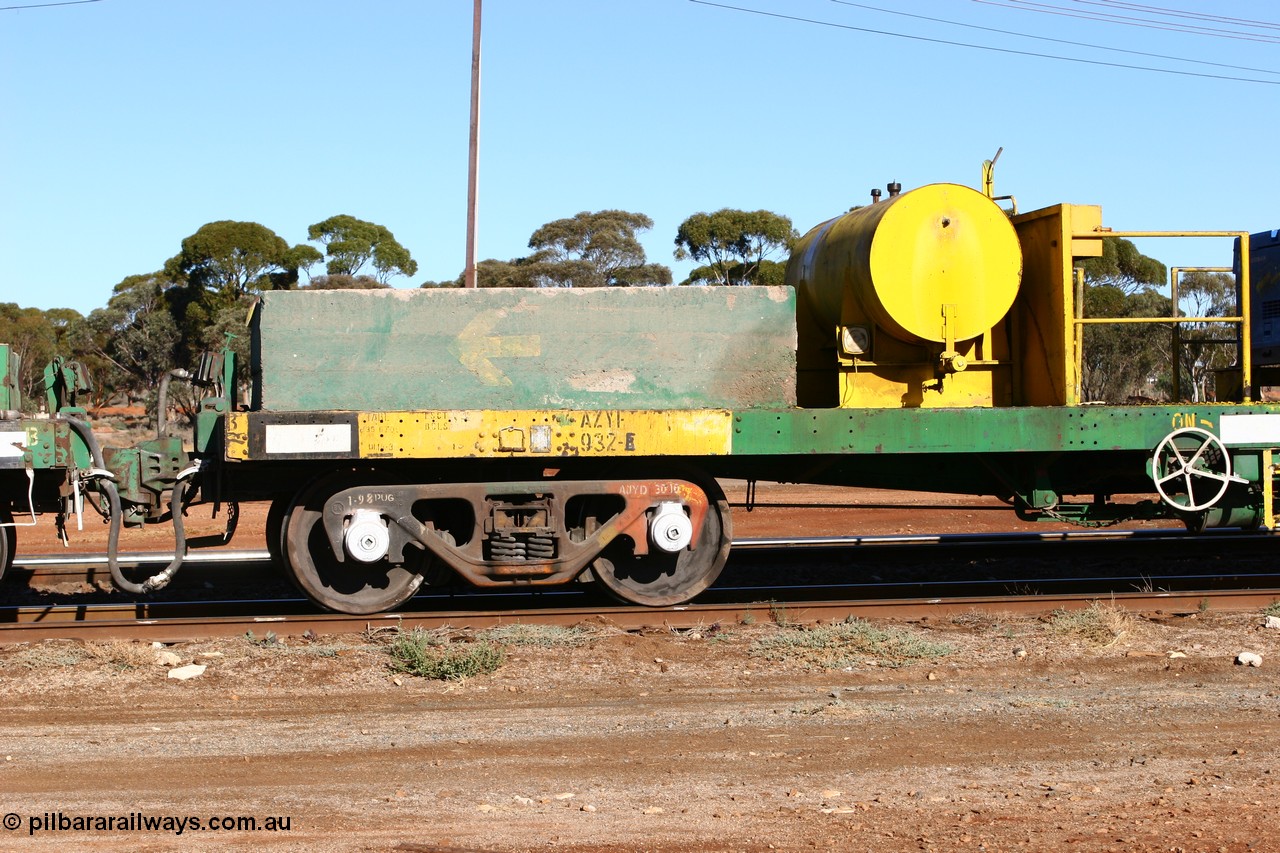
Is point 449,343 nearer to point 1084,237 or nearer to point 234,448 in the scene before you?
point 234,448

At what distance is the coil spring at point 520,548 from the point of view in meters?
8.27

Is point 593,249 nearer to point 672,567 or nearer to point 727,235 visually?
point 727,235

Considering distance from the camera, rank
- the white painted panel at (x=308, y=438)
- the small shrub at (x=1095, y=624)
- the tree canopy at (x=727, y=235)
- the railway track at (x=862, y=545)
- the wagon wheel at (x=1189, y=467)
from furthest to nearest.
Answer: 1. the tree canopy at (x=727, y=235)
2. the railway track at (x=862, y=545)
3. the wagon wheel at (x=1189, y=467)
4. the small shrub at (x=1095, y=624)
5. the white painted panel at (x=308, y=438)

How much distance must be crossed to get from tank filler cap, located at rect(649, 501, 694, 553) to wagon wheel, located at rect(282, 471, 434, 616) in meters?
1.62

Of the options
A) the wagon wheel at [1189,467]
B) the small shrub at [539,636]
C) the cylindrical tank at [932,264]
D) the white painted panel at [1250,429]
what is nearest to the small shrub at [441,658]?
the small shrub at [539,636]

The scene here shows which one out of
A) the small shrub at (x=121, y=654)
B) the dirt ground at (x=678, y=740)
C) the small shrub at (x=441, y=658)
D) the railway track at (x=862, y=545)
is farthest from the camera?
the railway track at (x=862, y=545)

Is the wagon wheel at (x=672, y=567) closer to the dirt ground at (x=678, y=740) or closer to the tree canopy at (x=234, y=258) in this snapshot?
the dirt ground at (x=678, y=740)

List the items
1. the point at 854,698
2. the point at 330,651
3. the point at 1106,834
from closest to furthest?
the point at 1106,834, the point at 854,698, the point at 330,651

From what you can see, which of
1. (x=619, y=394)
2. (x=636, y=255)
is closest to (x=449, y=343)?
(x=619, y=394)

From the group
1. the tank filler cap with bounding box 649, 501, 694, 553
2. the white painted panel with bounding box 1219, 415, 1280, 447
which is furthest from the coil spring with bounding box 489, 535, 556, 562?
the white painted panel with bounding box 1219, 415, 1280, 447

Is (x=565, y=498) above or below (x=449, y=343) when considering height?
below

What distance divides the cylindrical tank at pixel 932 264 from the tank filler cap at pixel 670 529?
72.7 inches

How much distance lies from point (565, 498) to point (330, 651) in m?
1.83

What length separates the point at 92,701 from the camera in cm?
684
